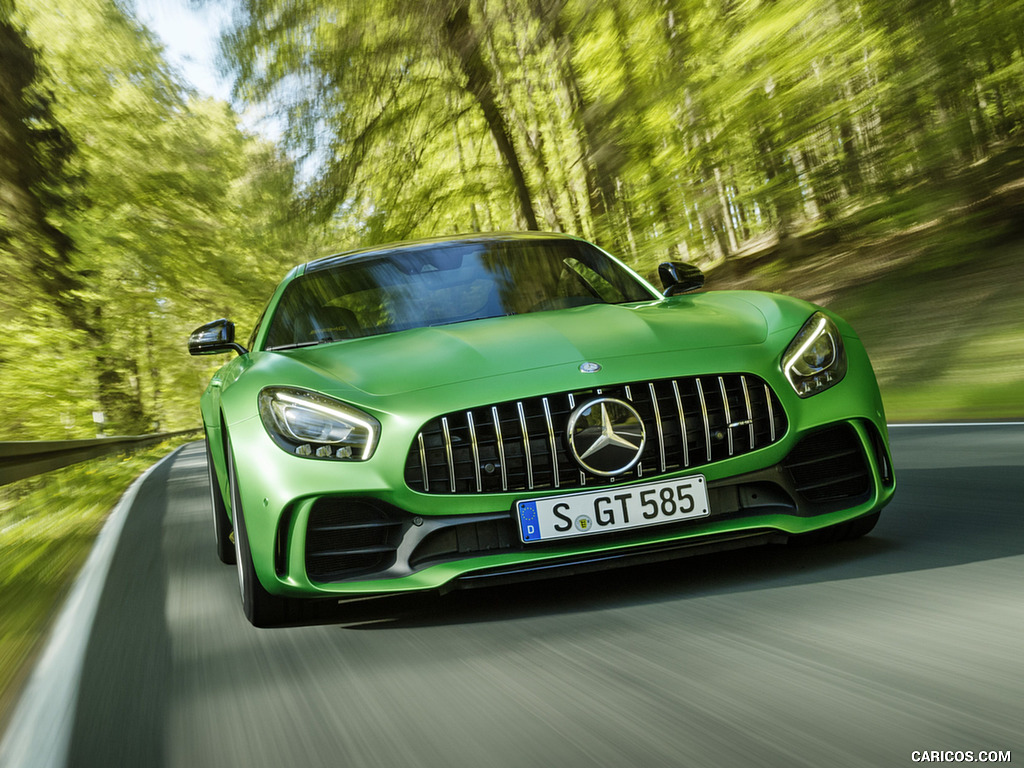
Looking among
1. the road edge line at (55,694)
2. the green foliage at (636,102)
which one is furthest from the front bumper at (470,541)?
the green foliage at (636,102)

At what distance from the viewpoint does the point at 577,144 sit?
14664 millimetres

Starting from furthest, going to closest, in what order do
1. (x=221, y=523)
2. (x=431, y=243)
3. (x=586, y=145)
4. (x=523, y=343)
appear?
(x=586, y=145)
(x=431, y=243)
(x=221, y=523)
(x=523, y=343)

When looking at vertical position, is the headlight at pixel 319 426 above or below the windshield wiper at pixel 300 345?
below

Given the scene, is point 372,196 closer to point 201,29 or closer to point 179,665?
point 201,29

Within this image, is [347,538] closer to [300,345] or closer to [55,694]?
[55,694]

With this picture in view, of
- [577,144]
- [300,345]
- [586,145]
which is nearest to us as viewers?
[300,345]

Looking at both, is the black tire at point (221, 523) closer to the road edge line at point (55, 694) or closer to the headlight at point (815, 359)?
the road edge line at point (55, 694)

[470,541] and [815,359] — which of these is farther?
[815,359]

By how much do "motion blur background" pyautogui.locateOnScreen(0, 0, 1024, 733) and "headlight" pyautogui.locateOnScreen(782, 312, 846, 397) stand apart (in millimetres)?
2910

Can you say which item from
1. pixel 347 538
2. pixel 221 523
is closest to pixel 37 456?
pixel 221 523

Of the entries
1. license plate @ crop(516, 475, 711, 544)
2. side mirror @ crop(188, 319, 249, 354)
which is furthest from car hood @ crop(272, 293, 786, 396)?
side mirror @ crop(188, 319, 249, 354)

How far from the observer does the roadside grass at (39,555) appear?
356 centimetres

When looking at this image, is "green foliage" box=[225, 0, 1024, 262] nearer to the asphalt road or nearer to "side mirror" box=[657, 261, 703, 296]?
"side mirror" box=[657, 261, 703, 296]

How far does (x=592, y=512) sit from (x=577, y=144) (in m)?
12.2
